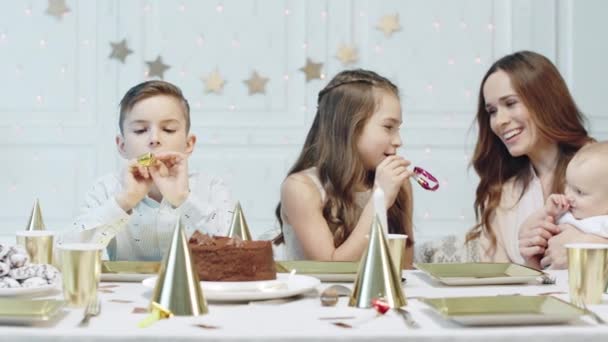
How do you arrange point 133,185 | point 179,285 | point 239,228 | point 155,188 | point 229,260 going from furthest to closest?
1. point 155,188
2. point 133,185
3. point 239,228
4. point 229,260
5. point 179,285

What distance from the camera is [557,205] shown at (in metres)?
2.37

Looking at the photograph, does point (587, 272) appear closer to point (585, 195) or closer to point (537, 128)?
point (585, 195)

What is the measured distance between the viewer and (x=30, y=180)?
177 inches

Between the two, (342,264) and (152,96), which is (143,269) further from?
(152,96)

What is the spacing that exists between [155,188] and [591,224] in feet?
4.53

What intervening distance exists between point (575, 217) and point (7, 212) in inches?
126

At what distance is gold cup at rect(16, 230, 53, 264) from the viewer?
1781 millimetres

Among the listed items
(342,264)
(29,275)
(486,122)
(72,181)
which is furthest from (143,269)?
(72,181)

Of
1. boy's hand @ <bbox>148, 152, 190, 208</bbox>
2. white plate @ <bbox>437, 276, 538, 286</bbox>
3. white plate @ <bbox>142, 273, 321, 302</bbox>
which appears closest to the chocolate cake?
white plate @ <bbox>142, 273, 321, 302</bbox>

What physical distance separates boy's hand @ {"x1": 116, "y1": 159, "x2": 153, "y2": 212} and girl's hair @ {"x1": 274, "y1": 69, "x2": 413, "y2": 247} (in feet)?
1.73

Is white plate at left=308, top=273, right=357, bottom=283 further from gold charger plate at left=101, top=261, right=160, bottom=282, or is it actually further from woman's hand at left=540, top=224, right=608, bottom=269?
woman's hand at left=540, top=224, right=608, bottom=269

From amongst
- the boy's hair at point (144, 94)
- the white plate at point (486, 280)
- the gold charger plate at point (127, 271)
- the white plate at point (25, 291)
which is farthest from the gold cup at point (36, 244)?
the boy's hair at point (144, 94)

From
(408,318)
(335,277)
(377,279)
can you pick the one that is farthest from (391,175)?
(408,318)

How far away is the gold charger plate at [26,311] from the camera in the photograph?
4.00ft
